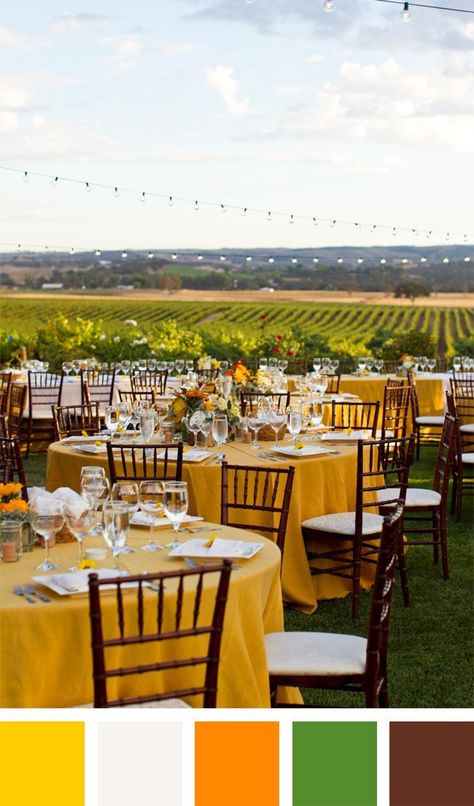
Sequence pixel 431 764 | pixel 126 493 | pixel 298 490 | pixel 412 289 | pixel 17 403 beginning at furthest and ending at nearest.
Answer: pixel 412 289, pixel 17 403, pixel 298 490, pixel 126 493, pixel 431 764

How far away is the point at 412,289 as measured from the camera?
30406 millimetres

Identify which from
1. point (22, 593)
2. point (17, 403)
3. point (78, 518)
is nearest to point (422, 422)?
point (17, 403)

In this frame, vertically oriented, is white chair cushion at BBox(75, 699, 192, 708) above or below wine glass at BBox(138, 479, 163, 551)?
below

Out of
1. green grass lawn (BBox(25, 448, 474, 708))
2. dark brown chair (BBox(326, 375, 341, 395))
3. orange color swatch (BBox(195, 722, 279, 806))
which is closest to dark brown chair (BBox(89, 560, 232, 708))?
orange color swatch (BBox(195, 722, 279, 806))

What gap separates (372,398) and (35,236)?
1137 cm

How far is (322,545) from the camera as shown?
5.87 meters

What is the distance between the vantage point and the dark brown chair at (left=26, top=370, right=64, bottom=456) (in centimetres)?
1067

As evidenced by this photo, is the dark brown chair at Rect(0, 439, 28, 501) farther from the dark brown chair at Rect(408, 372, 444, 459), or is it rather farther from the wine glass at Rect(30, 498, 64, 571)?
the dark brown chair at Rect(408, 372, 444, 459)

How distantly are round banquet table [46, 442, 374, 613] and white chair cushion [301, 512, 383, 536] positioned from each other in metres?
0.10

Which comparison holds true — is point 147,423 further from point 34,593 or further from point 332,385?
point 332,385

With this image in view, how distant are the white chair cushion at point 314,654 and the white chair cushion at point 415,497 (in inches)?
98.2

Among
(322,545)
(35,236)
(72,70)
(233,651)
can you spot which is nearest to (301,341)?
(72,70)

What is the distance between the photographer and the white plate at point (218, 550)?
332cm

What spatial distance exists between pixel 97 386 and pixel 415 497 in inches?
206
